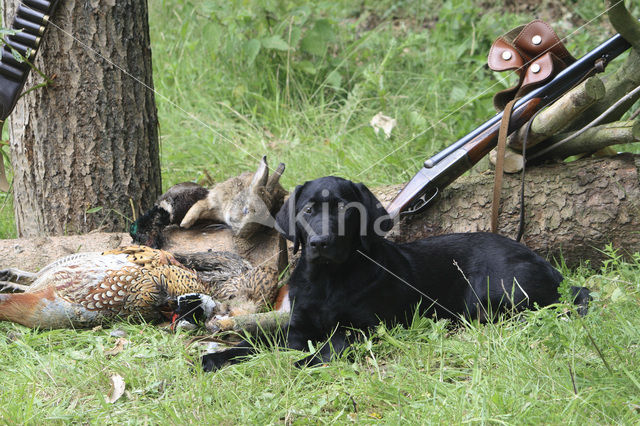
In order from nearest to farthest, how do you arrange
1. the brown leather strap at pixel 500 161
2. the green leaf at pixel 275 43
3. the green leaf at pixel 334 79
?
the brown leather strap at pixel 500 161
the green leaf at pixel 275 43
the green leaf at pixel 334 79

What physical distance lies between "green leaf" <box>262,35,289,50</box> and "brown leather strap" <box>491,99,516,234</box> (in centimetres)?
319

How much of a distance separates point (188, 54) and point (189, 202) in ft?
12.5

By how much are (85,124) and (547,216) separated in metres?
3.35

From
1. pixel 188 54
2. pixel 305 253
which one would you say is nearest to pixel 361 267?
pixel 305 253

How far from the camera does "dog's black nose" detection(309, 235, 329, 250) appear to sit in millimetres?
3410

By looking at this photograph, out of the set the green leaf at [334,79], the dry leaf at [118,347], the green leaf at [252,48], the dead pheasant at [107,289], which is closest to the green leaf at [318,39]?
the green leaf at [334,79]

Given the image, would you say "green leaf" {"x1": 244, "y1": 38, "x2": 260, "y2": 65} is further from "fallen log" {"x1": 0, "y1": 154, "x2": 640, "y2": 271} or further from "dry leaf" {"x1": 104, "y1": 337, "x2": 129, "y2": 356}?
"dry leaf" {"x1": 104, "y1": 337, "x2": 129, "y2": 356}

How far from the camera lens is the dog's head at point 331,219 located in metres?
3.48

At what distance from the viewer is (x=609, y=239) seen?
4363 mm

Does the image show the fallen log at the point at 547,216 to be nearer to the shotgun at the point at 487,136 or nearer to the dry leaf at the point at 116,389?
the shotgun at the point at 487,136

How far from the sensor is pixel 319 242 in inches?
134

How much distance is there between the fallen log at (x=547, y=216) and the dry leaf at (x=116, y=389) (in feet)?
5.23

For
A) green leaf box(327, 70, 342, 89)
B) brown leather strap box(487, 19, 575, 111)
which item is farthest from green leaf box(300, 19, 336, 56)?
brown leather strap box(487, 19, 575, 111)

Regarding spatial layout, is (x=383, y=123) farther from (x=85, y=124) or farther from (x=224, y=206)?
(x=85, y=124)
